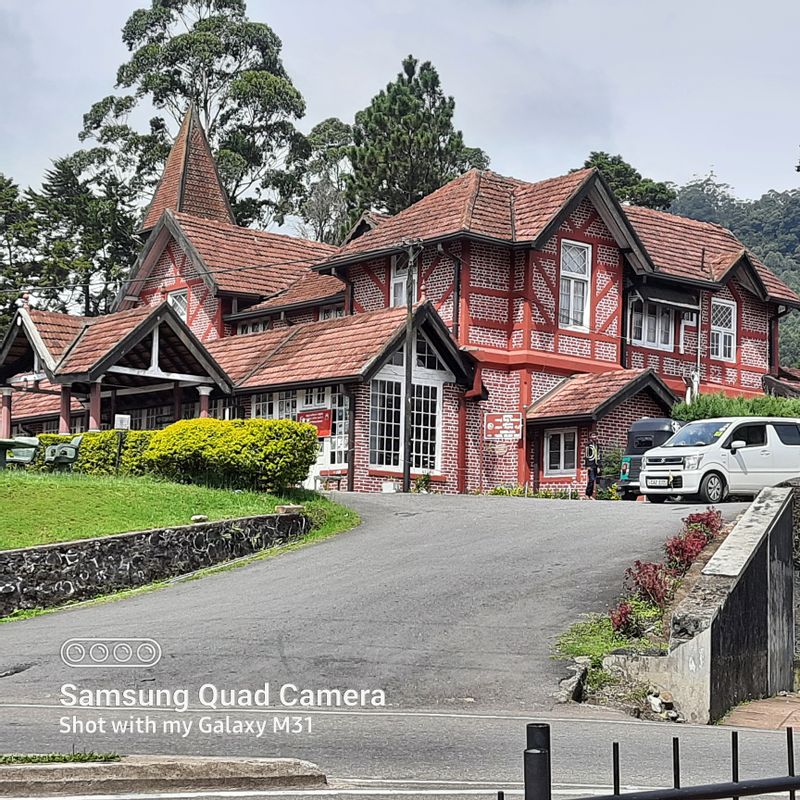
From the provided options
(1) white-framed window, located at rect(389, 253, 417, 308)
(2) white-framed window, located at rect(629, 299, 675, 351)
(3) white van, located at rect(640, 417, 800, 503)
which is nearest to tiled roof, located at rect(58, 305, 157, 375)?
(1) white-framed window, located at rect(389, 253, 417, 308)

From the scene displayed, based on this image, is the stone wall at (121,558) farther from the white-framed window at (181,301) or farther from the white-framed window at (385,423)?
the white-framed window at (181,301)

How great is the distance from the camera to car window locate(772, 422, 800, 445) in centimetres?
2830

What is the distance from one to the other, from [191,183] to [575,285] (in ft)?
72.2

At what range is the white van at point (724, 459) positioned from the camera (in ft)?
90.3

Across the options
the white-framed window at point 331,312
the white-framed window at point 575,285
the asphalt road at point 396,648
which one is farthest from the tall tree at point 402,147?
the asphalt road at point 396,648

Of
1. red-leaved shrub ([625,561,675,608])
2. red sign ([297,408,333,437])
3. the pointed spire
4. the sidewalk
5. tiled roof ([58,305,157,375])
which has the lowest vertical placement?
the sidewalk

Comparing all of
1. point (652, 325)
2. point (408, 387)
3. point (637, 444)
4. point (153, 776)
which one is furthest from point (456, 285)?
point (153, 776)

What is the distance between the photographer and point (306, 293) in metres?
42.2


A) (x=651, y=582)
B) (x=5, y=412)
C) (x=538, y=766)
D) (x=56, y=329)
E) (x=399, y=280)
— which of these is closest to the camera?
(x=538, y=766)

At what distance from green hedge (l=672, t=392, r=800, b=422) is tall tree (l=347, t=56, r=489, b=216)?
1006 inches

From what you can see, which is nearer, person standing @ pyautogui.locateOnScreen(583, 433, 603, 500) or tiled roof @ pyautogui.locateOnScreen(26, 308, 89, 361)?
tiled roof @ pyautogui.locateOnScreen(26, 308, 89, 361)

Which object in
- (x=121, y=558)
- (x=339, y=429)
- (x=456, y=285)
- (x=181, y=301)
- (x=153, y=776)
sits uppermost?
(x=181, y=301)

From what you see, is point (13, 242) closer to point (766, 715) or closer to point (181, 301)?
point (181, 301)

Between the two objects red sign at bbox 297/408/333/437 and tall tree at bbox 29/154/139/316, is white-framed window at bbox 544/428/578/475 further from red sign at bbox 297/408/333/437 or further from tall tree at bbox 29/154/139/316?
tall tree at bbox 29/154/139/316
